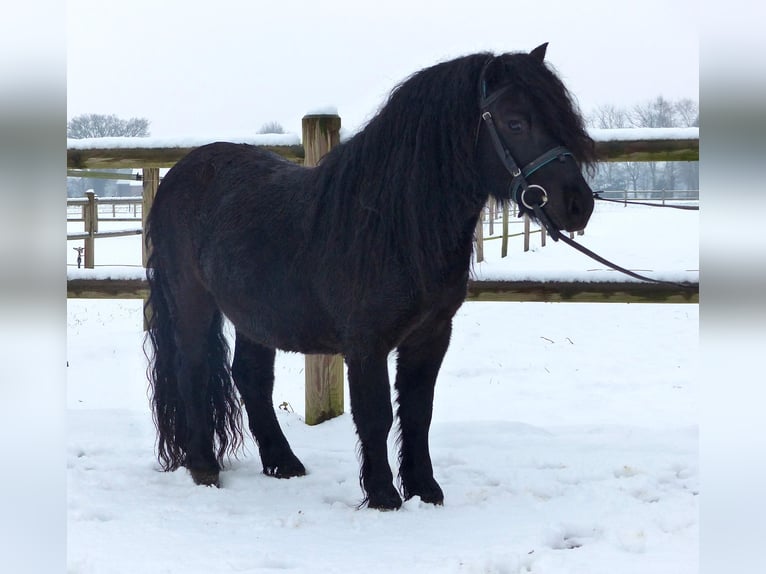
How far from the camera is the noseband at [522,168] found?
251 cm

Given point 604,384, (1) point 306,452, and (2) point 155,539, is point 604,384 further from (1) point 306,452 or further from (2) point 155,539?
(2) point 155,539

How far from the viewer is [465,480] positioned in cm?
330

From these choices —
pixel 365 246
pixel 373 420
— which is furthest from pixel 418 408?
pixel 365 246

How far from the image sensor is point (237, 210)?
331 centimetres

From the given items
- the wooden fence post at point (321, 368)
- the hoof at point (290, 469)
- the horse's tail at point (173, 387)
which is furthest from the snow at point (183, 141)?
the hoof at point (290, 469)

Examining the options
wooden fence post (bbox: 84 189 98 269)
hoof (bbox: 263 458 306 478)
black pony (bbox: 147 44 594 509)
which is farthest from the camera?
wooden fence post (bbox: 84 189 98 269)

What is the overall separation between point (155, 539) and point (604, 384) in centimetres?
342

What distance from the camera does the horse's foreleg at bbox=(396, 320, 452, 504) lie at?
9.91 feet

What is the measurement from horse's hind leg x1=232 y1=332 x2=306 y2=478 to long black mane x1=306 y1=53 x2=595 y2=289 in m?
0.94

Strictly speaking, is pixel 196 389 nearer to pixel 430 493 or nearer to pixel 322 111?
pixel 430 493

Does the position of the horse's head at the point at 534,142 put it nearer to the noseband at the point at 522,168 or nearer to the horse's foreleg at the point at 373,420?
the noseband at the point at 522,168

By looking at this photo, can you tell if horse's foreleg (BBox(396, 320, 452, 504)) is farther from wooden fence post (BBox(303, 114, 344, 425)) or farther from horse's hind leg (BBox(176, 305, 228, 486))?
wooden fence post (BBox(303, 114, 344, 425))

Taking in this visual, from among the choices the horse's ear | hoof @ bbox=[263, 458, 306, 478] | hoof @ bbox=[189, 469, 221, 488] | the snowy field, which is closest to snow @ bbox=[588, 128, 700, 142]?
the snowy field

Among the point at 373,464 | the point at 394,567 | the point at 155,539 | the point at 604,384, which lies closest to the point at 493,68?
the point at 373,464
